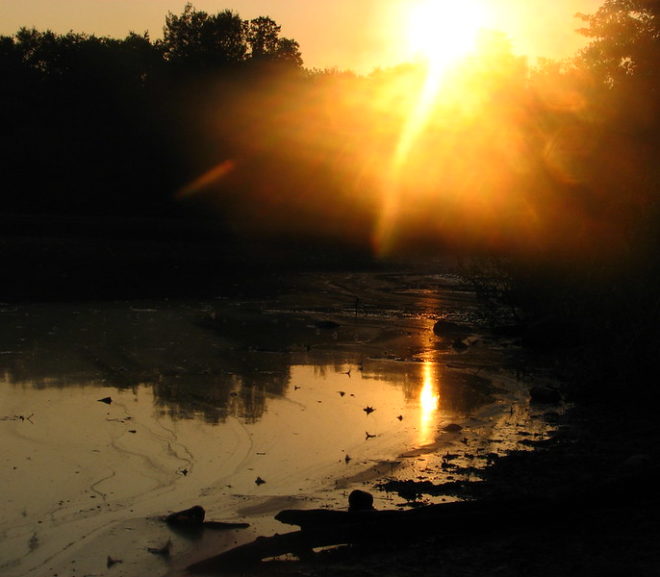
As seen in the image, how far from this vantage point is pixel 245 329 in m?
17.1

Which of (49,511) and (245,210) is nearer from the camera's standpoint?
(49,511)

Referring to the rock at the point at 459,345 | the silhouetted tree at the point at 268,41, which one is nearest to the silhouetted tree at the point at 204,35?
the silhouetted tree at the point at 268,41

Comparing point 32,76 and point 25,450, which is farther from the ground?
point 32,76

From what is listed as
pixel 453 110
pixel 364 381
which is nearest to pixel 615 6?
pixel 453 110

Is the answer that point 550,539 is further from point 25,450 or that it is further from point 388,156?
point 388,156

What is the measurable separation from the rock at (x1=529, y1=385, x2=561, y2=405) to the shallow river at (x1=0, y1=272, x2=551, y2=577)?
0.19 m

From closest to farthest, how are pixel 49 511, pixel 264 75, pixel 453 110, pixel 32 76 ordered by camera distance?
pixel 49 511, pixel 453 110, pixel 32 76, pixel 264 75

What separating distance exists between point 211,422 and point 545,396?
4131 millimetres

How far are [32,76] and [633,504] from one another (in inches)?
2368

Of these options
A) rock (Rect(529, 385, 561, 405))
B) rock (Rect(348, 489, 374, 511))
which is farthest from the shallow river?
rock (Rect(348, 489, 374, 511))

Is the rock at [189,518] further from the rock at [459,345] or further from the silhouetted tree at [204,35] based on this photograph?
the silhouetted tree at [204,35]

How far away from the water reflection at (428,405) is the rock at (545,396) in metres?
1.17

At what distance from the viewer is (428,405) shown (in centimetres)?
1117

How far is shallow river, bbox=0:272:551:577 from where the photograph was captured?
679 centimetres
